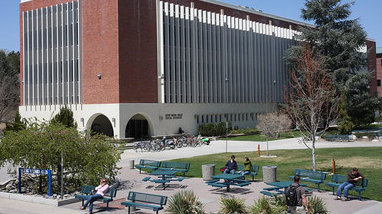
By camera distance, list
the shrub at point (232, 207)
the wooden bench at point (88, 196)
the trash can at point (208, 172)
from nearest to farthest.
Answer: the shrub at point (232, 207) → the wooden bench at point (88, 196) → the trash can at point (208, 172)

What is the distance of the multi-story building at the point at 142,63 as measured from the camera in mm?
42000

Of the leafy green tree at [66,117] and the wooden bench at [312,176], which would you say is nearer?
the wooden bench at [312,176]

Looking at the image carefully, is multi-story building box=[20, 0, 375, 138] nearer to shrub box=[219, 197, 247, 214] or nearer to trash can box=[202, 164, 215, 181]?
trash can box=[202, 164, 215, 181]

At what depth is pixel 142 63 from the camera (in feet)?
142

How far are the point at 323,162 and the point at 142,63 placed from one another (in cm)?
2336

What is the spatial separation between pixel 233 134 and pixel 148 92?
12526 mm

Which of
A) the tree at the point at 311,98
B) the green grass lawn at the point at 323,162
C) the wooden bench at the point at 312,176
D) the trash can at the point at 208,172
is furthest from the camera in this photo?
the tree at the point at 311,98

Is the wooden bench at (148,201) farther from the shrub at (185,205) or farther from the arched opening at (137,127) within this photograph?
the arched opening at (137,127)

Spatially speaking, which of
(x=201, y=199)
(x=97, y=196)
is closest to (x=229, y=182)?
(x=201, y=199)

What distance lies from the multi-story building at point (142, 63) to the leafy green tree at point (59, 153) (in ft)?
75.1

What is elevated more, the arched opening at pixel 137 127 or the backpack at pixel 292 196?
the arched opening at pixel 137 127

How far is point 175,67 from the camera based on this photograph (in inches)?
1833

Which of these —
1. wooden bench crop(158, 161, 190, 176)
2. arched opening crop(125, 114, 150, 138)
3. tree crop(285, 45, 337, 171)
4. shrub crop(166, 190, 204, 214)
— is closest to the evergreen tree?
tree crop(285, 45, 337, 171)

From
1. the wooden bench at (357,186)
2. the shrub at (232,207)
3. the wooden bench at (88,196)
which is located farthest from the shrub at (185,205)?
the wooden bench at (357,186)
